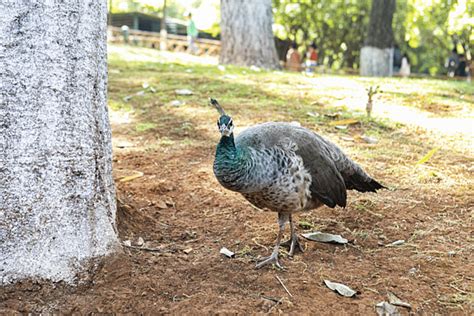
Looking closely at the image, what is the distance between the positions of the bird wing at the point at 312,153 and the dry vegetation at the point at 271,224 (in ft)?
1.20

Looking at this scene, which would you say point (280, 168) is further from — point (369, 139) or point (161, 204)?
point (369, 139)

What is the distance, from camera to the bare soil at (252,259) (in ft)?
9.17

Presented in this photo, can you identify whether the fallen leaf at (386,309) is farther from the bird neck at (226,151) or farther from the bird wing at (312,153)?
the bird neck at (226,151)

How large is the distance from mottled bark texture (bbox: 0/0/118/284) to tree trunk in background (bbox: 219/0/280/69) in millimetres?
9070

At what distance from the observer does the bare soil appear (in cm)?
279

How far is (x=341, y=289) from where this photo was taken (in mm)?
2943

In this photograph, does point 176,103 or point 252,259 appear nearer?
point 252,259

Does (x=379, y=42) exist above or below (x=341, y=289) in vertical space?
above

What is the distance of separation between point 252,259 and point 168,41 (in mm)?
22759

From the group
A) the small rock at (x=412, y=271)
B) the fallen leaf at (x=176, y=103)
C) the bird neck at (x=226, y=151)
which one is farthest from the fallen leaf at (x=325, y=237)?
the fallen leaf at (x=176, y=103)

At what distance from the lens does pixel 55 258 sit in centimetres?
286

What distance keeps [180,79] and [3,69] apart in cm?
615

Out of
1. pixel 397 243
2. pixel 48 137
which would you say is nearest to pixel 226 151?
pixel 48 137

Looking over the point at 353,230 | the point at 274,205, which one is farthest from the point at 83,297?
the point at 353,230
